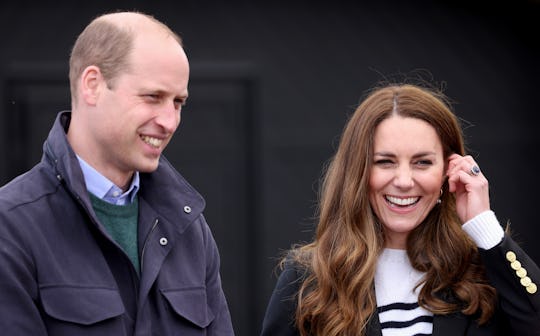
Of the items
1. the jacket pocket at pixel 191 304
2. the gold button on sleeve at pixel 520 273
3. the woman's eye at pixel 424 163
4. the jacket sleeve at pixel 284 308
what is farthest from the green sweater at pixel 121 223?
the gold button on sleeve at pixel 520 273

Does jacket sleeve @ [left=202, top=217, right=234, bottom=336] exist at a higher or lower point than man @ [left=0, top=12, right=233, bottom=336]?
lower

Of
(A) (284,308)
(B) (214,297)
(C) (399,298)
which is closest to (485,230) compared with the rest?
(C) (399,298)

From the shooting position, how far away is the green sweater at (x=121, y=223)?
7.43ft

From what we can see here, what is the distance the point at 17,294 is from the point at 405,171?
1.14 metres

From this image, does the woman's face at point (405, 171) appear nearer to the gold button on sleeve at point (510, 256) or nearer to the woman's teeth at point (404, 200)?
the woman's teeth at point (404, 200)

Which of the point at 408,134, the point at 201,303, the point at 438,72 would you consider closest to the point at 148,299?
the point at 201,303

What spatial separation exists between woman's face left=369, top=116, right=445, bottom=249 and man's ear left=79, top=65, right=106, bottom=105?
2.80 feet

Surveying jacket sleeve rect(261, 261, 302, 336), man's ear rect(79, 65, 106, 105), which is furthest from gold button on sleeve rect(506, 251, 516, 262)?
man's ear rect(79, 65, 106, 105)

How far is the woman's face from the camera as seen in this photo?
8.66ft

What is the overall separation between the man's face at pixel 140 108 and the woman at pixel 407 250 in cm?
67

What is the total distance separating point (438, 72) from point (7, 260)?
11.4 ft

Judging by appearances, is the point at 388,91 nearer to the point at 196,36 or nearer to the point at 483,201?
the point at 483,201

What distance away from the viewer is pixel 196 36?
15.8 ft

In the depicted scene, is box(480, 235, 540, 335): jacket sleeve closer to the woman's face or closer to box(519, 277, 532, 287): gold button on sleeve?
box(519, 277, 532, 287): gold button on sleeve
